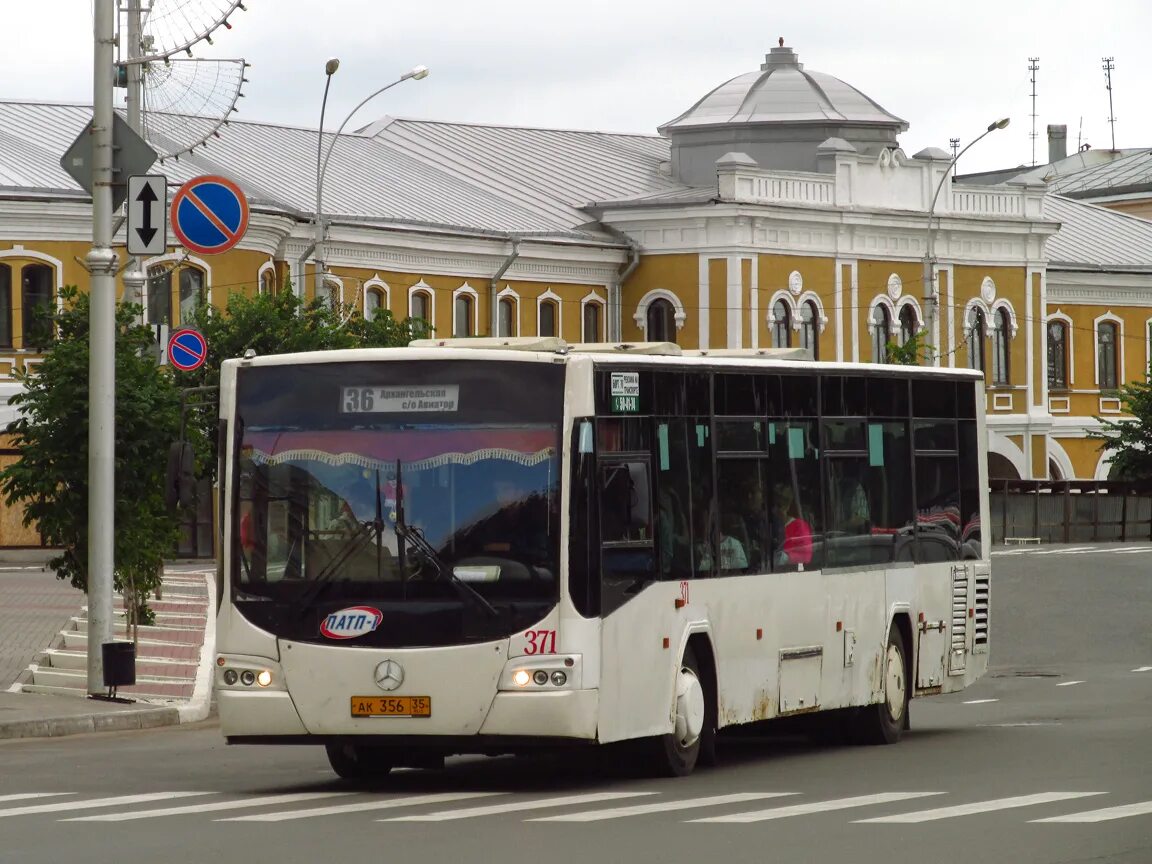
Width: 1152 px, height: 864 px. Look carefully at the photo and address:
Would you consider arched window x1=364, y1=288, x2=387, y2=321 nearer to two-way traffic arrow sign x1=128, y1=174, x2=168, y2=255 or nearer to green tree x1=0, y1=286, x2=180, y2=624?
green tree x1=0, y1=286, x2=180, y2=624

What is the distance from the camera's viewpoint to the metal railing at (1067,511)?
2694 inches

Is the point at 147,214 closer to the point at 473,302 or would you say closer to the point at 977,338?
the point at 473,302

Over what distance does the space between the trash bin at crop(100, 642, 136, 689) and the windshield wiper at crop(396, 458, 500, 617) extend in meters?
7.44

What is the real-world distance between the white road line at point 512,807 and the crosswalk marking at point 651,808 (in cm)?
40

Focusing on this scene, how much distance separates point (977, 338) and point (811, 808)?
66.1 meters

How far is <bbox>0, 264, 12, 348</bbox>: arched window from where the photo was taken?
54.7m

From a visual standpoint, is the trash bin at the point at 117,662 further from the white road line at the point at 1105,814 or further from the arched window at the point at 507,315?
the arched window at the point at 507,315

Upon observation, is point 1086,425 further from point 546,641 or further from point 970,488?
point 546,641

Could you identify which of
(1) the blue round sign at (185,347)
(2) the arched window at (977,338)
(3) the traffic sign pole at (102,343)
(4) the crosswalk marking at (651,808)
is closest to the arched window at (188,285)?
(1) the blue round sign at (185,347)

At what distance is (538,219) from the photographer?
71.3m

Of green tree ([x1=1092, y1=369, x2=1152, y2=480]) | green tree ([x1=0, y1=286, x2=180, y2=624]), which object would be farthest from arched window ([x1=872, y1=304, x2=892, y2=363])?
green tree ([x1=0, y1=286, x2=180, y2=624])

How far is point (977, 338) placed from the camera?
259ft

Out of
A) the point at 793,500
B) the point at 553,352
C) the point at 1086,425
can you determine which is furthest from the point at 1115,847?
the point at 1086,425

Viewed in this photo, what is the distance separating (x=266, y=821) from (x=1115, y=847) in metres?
4.29
